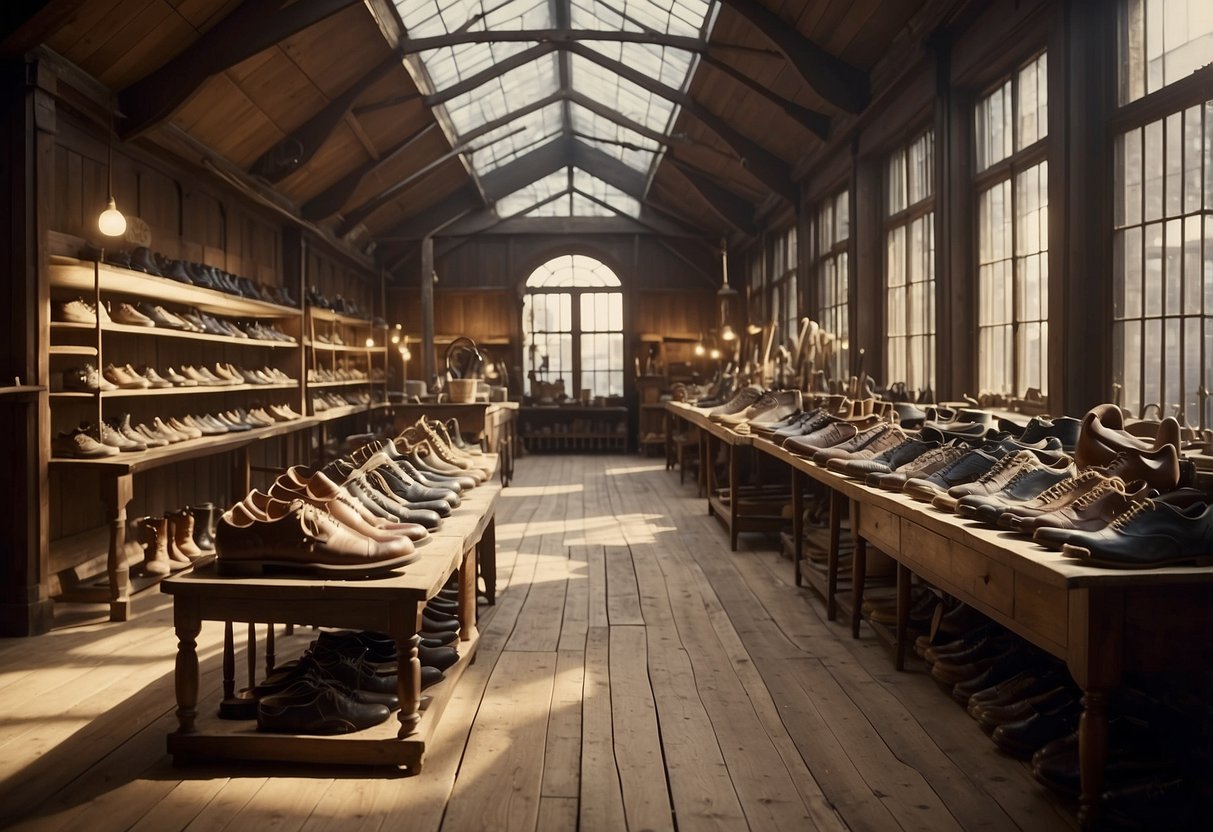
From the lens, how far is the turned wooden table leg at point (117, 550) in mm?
5320

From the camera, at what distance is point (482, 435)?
31.5 ft

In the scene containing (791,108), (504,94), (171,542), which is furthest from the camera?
(504,94)

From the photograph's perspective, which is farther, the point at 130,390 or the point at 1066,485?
the point at 130,390

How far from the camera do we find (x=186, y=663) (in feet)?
9.98

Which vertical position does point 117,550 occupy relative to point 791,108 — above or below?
below

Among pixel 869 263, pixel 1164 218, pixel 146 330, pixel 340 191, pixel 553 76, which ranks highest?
pixel 553 76

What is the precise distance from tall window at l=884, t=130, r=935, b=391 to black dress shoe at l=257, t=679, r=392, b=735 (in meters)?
5.38

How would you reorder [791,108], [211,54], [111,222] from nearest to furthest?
[111,222] < [211,54] < [791,108]

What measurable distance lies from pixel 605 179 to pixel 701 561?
35.7ft

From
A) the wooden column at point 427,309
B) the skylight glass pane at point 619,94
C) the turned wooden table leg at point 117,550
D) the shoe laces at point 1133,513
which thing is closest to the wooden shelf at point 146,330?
the turned wooden table leg at point 117,550

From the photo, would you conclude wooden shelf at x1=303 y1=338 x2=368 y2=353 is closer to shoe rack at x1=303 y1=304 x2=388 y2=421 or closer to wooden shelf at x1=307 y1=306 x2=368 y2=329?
shoe rack at x1=303 y1=304 x2=388 y2=421

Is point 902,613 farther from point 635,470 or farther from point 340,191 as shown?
point 635,470

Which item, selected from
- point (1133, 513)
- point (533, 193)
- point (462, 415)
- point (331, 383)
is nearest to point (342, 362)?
point (331, 383)

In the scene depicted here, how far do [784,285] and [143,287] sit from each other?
28.2 feet
